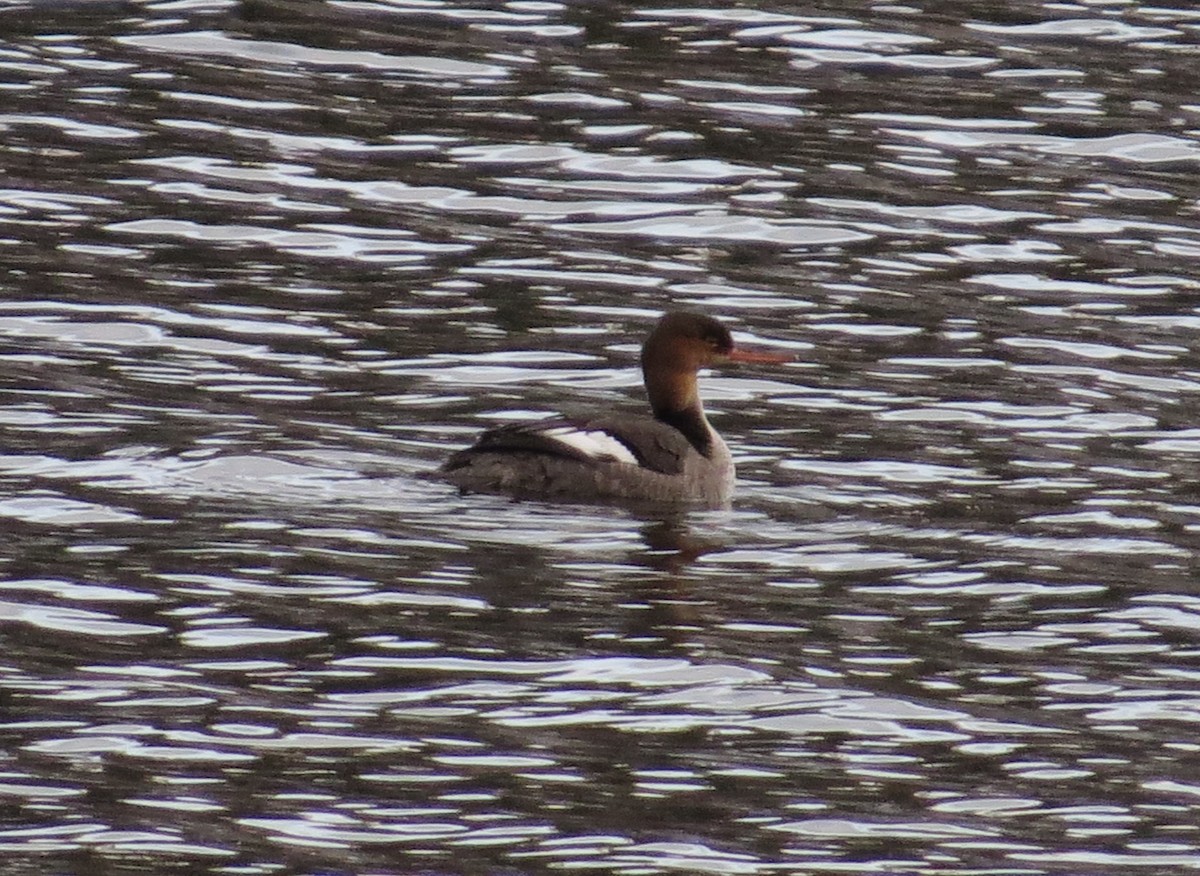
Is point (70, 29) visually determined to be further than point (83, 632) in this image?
Yes

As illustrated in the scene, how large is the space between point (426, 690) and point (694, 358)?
484cm

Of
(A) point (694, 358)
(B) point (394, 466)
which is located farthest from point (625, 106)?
(B) point (394, 466)

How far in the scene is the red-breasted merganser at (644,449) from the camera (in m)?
12.9

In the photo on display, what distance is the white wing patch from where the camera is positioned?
13.0 meters

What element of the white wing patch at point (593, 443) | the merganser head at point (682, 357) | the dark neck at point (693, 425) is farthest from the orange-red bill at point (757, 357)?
the white wing patch at point (593, 443)

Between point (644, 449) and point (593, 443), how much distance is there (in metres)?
→ 0.40

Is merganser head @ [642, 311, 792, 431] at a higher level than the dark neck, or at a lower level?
higher

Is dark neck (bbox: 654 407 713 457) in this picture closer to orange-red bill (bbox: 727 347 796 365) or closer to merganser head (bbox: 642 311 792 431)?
merganser head (bbox: 642 311 792 431)

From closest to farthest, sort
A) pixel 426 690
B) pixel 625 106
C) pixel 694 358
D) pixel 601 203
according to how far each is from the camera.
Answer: pixel 426 690
pixel 694 358
pixel 601 203
pixel 625 106

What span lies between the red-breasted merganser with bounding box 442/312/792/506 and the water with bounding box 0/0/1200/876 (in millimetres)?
199

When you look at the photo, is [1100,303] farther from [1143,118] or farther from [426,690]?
[426,690]

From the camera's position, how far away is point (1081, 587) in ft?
37.9

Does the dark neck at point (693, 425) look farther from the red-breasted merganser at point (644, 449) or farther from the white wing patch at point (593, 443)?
the white wing patch at point (593, 443)

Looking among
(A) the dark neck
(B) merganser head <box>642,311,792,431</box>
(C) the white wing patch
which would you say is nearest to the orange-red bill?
(B) merganser head <box>642,311,792,431</box>
